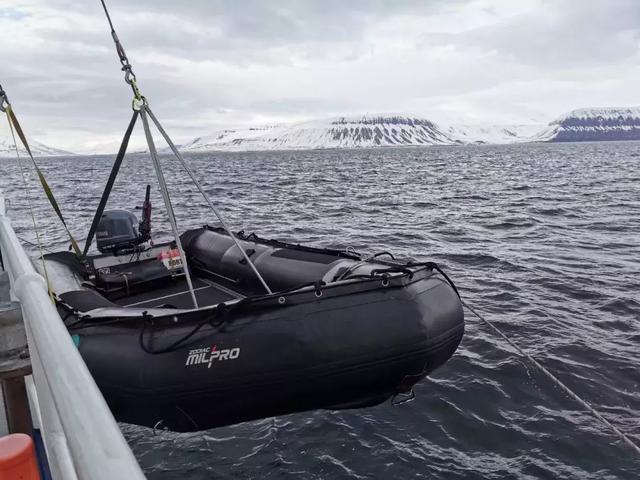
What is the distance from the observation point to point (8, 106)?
4.61m

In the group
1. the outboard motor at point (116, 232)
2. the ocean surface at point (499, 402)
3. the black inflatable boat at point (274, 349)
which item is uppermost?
the outboard motor at point (116, 232)

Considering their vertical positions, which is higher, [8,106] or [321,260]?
[8,106]

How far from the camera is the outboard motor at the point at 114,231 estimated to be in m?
7.93

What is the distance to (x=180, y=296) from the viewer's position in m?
7.48

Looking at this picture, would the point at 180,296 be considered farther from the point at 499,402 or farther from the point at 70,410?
the point at 70,410

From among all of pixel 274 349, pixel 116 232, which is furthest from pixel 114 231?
pixel 274 349

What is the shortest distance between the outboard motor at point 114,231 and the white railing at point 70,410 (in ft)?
22.2

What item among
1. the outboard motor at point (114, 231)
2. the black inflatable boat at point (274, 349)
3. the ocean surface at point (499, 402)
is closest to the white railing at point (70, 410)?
the black inflatable boat at point (274, 349)

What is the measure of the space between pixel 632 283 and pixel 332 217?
36.8ft

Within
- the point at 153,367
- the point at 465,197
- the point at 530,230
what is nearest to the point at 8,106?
the point at 153,367

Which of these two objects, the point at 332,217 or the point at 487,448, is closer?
the point at 487,448

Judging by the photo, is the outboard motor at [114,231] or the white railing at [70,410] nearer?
the white railing at [70,410]

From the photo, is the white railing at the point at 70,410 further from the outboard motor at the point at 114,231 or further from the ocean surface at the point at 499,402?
the outboard motor at the point at 114,231

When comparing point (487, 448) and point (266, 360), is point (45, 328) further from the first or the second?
point (487, 448)
